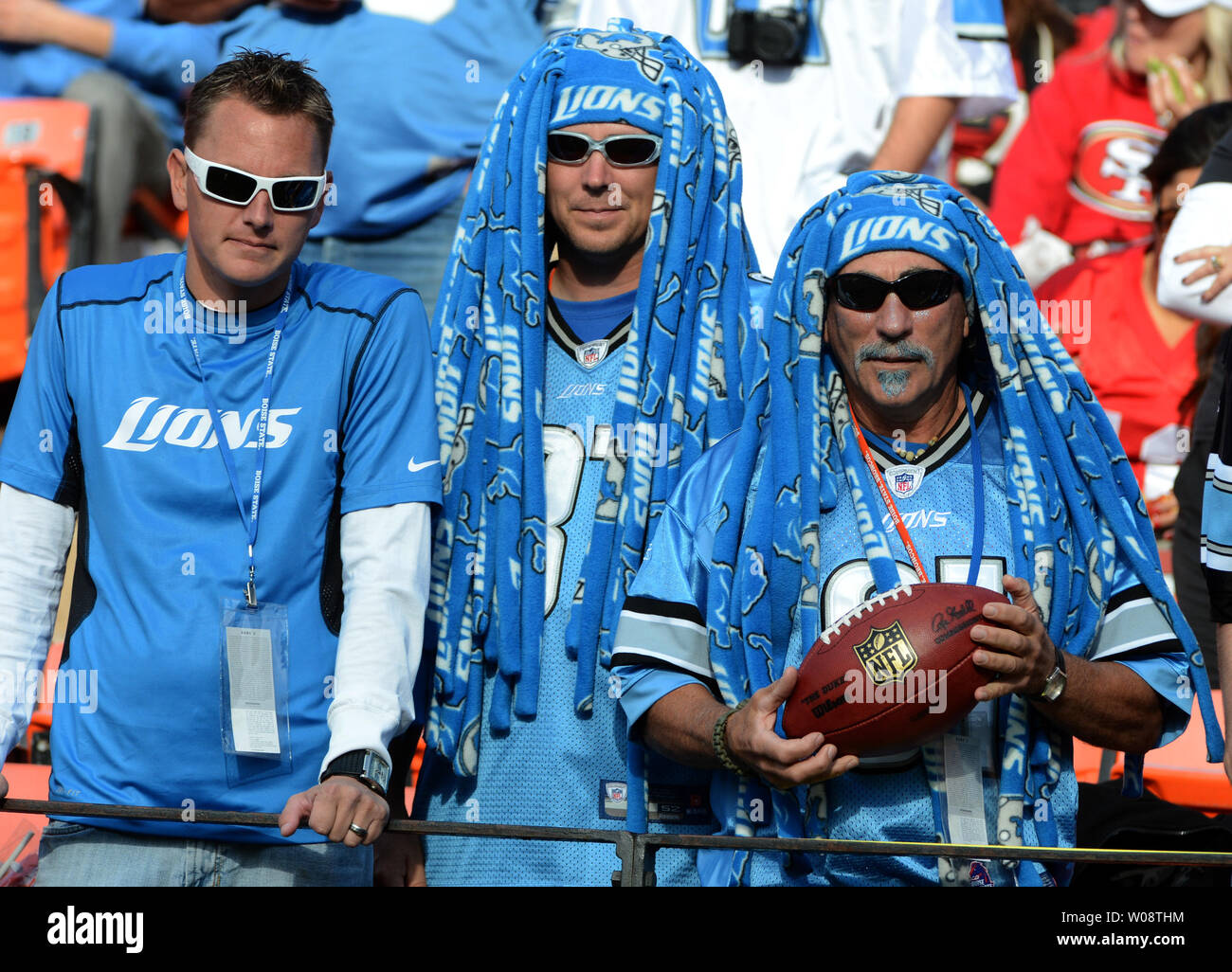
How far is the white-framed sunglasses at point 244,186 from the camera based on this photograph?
Answer: 9.05 ft

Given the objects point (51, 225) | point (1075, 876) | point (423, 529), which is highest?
point (51, 225)

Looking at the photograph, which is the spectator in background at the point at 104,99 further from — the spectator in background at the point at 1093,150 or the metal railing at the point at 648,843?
the metal railing at the point at 648,843

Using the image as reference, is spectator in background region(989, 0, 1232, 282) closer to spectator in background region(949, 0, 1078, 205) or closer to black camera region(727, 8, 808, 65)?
spectator in background region(949, 0, 1078, 205)

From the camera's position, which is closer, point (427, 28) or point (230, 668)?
point (230, 668)

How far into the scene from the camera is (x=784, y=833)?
274 centimetres

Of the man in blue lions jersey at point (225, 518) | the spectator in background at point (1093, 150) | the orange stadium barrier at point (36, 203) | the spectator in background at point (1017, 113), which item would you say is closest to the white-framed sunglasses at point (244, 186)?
the man in blue lions jersey at point (225, 518)

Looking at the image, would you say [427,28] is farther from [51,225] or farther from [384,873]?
[384,873]

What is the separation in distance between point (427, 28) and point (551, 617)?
9.66 feet

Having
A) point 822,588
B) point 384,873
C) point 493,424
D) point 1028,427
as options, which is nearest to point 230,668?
point 384,873

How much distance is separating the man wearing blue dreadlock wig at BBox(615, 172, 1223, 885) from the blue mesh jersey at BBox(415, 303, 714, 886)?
0.17 m

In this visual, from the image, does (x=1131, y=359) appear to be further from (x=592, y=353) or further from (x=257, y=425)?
(x=257, y=425)

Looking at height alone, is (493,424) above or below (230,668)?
above

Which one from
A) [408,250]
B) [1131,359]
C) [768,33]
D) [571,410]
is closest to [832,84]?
[768,33]
